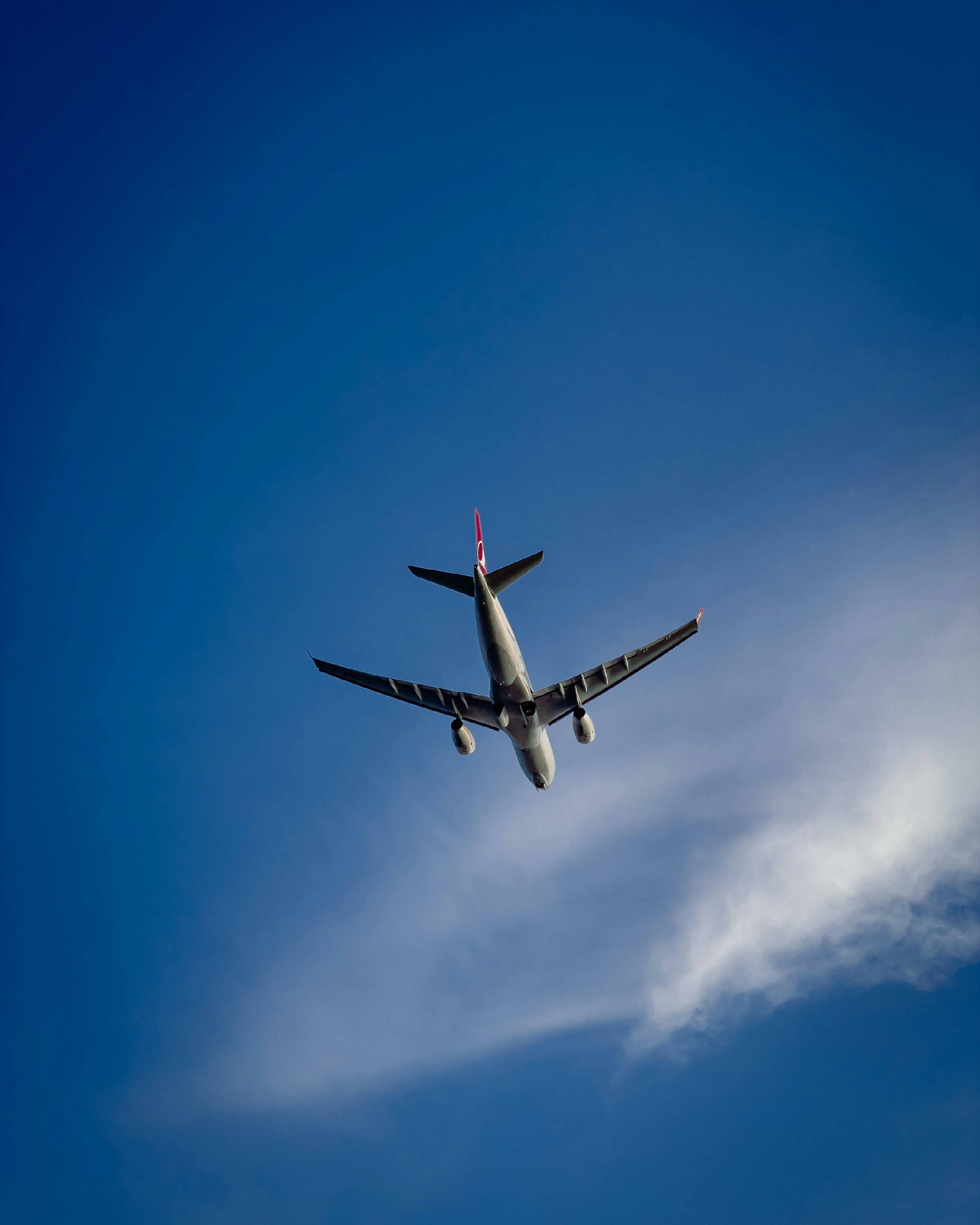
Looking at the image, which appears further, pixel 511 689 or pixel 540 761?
pixel 540 761

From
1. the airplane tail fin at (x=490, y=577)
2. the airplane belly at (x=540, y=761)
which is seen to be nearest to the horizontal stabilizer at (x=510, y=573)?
the airplane tail fin at (x=490, y=577)

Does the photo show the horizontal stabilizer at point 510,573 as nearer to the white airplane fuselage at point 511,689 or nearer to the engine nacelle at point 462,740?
the white airplane fuselage at point 511,689

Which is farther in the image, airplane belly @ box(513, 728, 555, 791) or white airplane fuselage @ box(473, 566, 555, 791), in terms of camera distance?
airplane belly @ box(513, 728, 555, 791)

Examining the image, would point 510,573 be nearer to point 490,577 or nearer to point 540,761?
point 490,577

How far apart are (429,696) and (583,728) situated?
7773 mm

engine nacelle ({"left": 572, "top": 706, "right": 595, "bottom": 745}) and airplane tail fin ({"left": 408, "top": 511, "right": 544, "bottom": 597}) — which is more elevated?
airplane tail fin ({"left": 408, "top": 511, "right": 544, "bottom": 597})

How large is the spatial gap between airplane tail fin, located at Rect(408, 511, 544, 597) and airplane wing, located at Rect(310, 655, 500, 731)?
6755 millimetres

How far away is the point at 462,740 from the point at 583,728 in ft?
19.4

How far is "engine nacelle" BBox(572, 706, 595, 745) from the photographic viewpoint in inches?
1455

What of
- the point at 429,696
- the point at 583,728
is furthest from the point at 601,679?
the point at 429,696

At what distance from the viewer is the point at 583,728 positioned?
36969 millimetres

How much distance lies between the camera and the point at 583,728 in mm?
36969

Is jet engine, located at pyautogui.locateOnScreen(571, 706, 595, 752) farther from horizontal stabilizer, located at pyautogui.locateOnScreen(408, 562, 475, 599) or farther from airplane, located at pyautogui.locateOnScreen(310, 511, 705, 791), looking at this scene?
horizontal stabilizer, located at pyautogui.locateOnScreen(408, 562, 475, 599)

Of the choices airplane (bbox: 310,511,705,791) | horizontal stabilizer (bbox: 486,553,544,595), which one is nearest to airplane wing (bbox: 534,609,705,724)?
airplane (bbox: 310,511,705,791)
